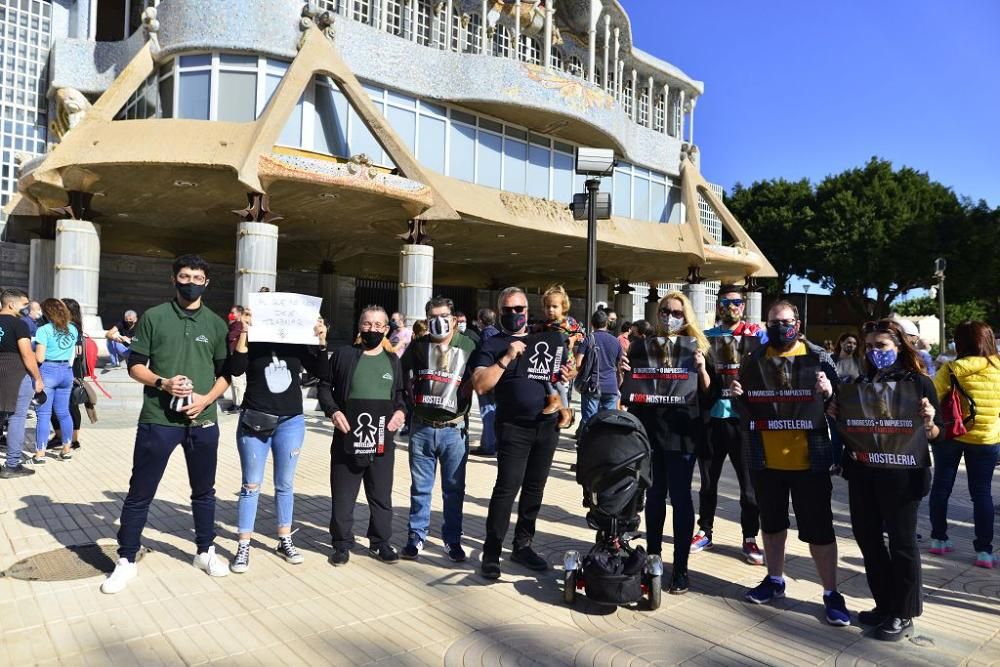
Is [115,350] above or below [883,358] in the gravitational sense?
below

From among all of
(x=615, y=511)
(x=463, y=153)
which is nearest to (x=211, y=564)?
(x=615, y=511)

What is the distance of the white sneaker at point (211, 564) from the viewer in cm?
443

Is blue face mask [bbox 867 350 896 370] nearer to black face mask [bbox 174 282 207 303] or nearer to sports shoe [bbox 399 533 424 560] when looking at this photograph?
sports shoe [bbox 399 533 424 560]

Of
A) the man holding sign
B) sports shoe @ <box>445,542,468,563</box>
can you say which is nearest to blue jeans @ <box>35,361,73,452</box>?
sports shoe @ <box>445,542,468,563</box>

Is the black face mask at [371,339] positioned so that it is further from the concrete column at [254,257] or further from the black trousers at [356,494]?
the concrete column at [254,257]

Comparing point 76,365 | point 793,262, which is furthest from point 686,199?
point 76,365

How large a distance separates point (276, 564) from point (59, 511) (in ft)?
8.51

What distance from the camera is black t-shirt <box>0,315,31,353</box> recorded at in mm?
6789

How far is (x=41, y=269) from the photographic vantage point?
17.3 metres

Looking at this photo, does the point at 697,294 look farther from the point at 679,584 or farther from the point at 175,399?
the point at 175,399

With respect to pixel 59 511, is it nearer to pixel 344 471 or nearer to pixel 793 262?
pixel 344 471

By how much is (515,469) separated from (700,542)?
1882mm

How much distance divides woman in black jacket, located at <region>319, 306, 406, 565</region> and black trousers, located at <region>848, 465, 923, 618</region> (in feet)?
10.2

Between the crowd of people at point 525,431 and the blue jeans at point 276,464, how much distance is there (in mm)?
13
